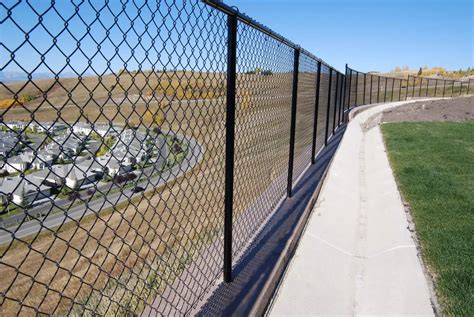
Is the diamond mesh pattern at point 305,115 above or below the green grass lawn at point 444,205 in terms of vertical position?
above

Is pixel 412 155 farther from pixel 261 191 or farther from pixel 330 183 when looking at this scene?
pixel 261 191

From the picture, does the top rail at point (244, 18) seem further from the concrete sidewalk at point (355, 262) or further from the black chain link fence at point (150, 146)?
the concrete sidewalk at point (355, 262)

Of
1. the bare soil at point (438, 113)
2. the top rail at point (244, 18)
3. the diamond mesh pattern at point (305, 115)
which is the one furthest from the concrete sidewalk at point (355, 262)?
the bare soil at point (438, 113)

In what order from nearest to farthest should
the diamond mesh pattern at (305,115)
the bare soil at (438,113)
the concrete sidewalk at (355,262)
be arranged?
1. the concrete sidewalk at (355,262)
2. the diamond mesh pattern at (305,115)
3. the bare soil at (438,113)

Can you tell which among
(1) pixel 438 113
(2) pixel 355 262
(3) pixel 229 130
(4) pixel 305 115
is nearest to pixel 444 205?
(2) pixel 355 262

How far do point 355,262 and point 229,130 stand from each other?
2.42 meters

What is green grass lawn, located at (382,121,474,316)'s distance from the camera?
3.38 metres

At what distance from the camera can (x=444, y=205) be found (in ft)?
17.8

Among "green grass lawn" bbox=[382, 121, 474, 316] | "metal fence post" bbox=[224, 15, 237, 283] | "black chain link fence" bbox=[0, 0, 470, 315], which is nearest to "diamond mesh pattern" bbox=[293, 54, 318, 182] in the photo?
"black chain link fence" bbox=[0, 0, 470, 315]

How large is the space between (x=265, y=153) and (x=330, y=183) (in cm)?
209

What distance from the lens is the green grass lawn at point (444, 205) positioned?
338 centimetres

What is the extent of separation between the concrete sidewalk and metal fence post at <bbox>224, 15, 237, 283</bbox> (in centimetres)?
64

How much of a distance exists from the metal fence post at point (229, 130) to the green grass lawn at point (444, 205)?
183cm

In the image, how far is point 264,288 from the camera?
10.1ft
